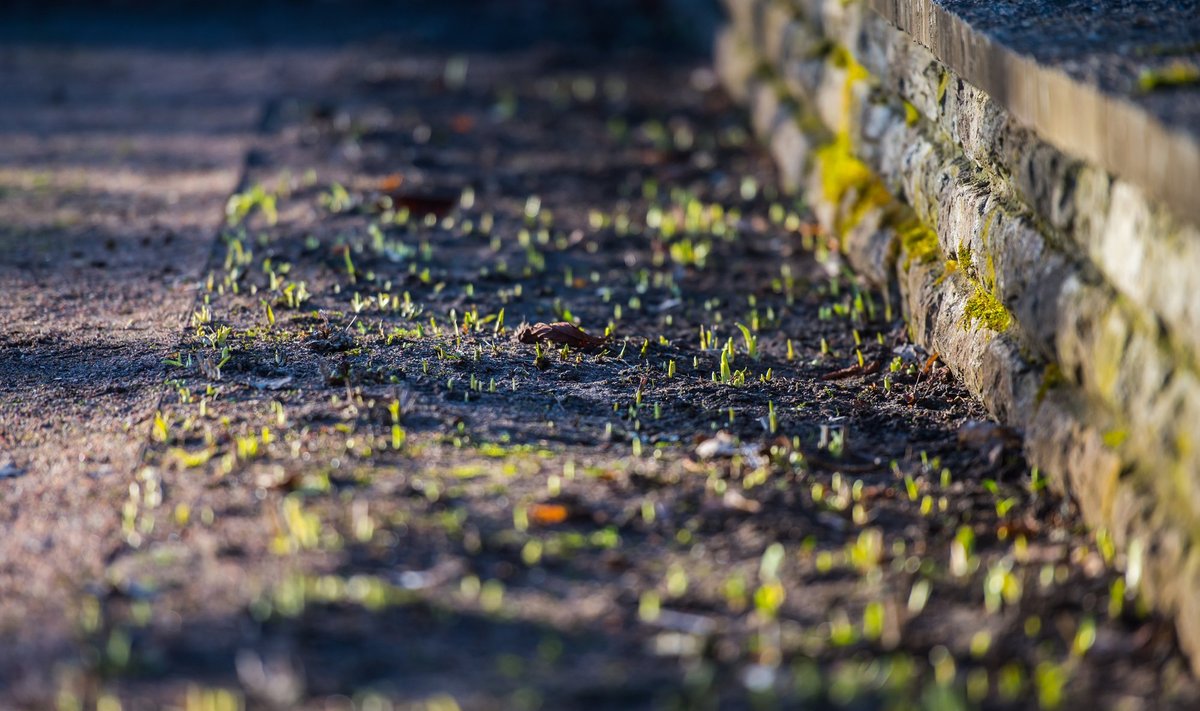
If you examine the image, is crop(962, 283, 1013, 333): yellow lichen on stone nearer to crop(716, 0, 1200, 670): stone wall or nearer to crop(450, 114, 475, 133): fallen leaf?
crop(716, 0, 1200, 670): stone wall

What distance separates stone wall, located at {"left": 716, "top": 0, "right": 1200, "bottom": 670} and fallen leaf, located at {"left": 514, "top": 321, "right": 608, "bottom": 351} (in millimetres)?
1097

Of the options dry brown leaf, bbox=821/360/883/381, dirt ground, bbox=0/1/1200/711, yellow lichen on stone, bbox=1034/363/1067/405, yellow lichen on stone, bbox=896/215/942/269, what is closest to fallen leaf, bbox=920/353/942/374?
dirt ground, bbox=0/1/1200/711

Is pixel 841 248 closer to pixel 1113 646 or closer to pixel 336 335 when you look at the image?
pixel 336 335

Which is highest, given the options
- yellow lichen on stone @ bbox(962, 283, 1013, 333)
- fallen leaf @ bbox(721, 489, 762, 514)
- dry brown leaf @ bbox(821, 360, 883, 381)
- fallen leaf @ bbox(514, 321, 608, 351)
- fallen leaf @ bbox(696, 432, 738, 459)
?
yellow lichen on stone @ bbox(962, 283, 1013, 333)

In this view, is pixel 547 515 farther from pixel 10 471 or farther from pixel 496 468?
pixel 10 471

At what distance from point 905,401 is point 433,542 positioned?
1646 mm

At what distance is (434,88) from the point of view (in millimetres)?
8906

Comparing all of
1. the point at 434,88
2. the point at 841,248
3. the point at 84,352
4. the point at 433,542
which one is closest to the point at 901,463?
the point at 433,542

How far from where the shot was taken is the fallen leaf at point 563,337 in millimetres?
4227

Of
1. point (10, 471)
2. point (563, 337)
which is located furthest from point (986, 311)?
point (10, 471)

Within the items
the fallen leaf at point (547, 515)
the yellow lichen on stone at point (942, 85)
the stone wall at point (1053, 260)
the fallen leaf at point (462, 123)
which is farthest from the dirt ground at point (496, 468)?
the fallen leaf at point (462, 123)

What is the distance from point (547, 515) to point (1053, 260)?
1.37 m

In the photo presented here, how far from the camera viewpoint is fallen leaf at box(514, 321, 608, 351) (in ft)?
13.9

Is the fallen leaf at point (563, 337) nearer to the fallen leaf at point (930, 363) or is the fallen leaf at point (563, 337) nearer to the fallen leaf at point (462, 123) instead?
the fallen leaf at point (930, 363)
